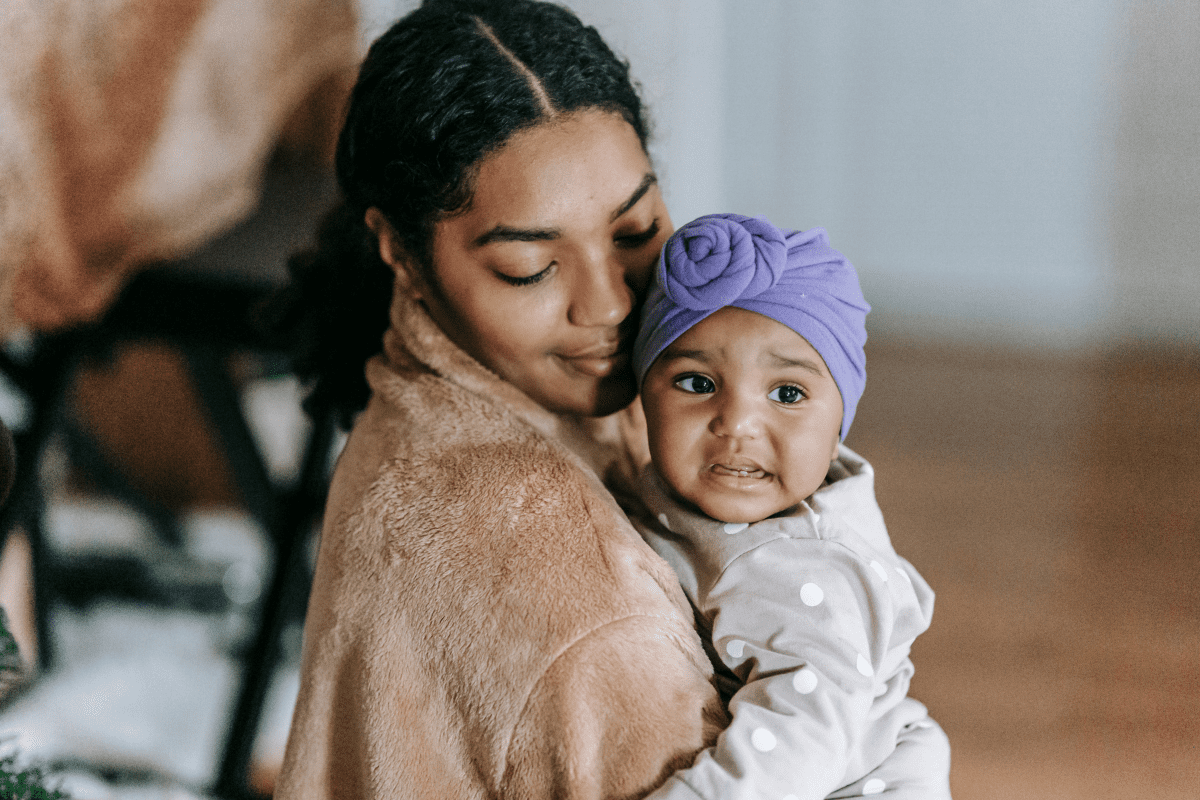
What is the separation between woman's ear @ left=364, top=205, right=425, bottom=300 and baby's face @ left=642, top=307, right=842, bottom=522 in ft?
1.03

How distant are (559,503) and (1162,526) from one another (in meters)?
2.88

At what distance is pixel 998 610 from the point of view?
8.86 ft

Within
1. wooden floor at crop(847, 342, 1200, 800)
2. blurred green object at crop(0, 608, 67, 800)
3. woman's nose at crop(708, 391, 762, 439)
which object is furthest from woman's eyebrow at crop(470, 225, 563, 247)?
wooden floor at crop(847, 342, 1200, 800)

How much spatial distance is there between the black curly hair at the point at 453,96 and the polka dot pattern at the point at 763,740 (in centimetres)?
56

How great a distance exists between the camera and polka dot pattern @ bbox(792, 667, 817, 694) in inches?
30.8

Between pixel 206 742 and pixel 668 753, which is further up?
pixel 668 753

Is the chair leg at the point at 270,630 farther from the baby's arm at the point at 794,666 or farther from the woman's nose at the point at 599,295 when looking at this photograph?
the baby's arm at the point at 794,666

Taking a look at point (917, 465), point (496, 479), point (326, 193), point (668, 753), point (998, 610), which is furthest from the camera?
point (917, 465)

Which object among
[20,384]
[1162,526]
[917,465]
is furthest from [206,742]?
[1162,526]

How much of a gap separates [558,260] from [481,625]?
1.21 ft

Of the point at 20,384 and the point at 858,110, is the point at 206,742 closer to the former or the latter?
the point at 20,384

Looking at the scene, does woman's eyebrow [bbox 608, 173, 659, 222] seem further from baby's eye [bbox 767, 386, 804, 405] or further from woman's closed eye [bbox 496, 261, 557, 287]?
baby's eye [bbox 767, 386, 804, 405]

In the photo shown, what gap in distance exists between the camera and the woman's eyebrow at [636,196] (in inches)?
37.1

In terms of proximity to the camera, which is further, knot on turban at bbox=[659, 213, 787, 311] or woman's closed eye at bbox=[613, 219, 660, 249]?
woman's closed eye at bbox=[613, 219, 660, 249]
